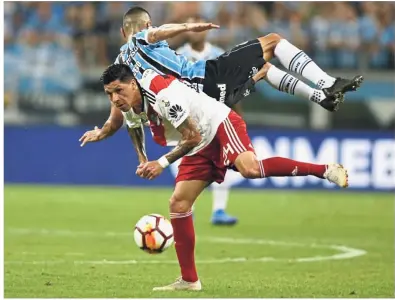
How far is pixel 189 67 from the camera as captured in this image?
8867 mm

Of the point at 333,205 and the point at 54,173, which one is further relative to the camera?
the point at 54,173

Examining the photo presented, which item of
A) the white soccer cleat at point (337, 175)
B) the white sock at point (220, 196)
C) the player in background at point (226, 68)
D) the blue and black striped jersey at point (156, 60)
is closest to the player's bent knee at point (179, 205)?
the player in background at point (226, 68)

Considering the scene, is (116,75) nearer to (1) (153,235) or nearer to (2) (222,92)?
(2) (222,92)

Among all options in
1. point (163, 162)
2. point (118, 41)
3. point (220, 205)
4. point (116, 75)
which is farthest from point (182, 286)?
point (118, 41)

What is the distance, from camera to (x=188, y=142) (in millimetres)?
8188

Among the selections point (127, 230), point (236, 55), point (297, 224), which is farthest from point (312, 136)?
point (236, 55)

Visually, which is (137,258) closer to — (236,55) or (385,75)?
(236,55)

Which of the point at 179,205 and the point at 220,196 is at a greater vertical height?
the point at 179,205

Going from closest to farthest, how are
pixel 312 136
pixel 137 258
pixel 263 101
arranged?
pixel 137 258 < pixel 312 136 < pixel 263 101

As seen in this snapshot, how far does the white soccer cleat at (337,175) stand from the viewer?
825cm

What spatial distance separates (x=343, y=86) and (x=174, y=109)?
5.35 feet

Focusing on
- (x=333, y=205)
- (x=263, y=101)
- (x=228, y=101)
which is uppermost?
(x=228, y=101)

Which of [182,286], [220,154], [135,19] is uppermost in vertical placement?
[135,19]

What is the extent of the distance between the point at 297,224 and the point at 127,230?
8.46 feet
